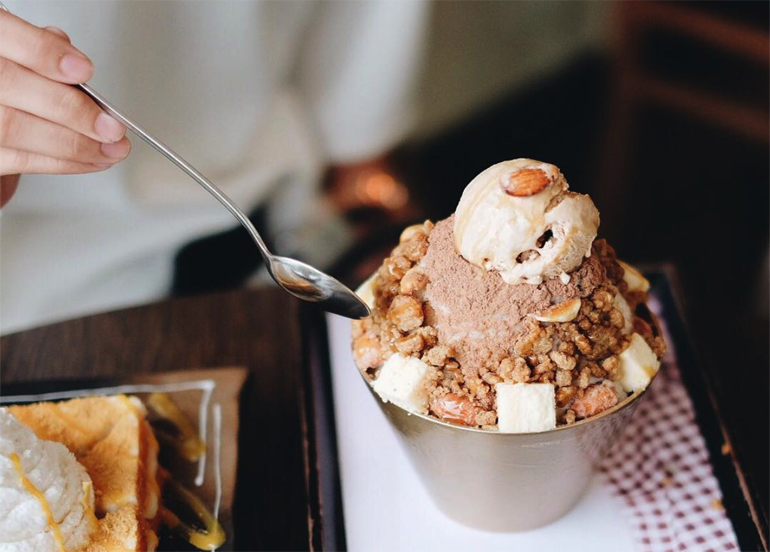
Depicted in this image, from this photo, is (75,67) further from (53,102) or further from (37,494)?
(37,494)

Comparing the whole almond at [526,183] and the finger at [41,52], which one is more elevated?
the finger at [41,52]

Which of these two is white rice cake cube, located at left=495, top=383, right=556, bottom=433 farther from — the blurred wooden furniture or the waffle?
the blurred wooden furniture

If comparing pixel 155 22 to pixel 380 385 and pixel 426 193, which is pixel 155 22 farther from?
pixel 426 193

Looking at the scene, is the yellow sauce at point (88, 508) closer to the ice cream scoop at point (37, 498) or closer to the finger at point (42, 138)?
the ice cream scoop at point (37, 498)

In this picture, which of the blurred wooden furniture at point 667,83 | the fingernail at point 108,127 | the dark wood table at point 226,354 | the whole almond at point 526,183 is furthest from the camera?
the blurred wooden furniture at point 667,83

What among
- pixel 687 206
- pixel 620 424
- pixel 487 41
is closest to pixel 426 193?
pixel 487 41

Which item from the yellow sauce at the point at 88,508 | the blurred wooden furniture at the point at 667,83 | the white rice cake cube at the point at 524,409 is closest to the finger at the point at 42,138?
the yellow sauce at the point at 88,508

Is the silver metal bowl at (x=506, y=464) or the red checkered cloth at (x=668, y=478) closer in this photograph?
the silver metal bowl at (x=506, y=464)
